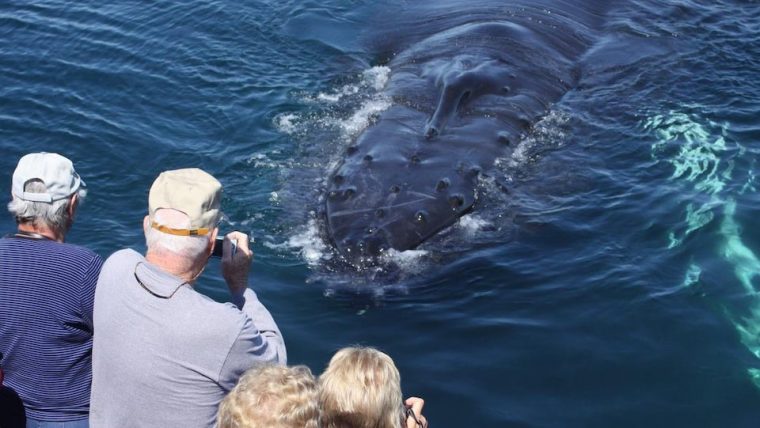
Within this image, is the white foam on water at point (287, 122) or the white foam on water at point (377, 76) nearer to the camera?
the white foam on water at point (287, 122)

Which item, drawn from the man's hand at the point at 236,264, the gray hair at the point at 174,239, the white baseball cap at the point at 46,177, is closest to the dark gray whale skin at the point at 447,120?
the man's hand at the point at 236,264

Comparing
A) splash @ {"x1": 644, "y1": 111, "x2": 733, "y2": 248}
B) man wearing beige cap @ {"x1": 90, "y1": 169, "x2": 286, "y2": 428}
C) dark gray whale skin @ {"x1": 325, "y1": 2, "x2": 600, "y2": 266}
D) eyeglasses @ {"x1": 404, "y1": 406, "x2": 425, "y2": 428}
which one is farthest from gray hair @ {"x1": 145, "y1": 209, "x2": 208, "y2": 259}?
splash @ {"x1": 644, "y1": 111, "x2": 733, "y2": 248}

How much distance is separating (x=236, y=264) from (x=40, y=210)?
1.32 metres

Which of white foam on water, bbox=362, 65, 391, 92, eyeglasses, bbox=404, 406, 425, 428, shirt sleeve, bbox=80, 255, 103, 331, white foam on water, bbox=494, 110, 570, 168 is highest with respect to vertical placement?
shirt sleeve, bbox=80, 255, 103, 331

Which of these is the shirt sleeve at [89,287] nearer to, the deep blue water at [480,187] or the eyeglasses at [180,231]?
the eyeglasses at [180,231]

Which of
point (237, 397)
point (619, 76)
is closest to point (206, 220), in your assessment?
point (237, 397)

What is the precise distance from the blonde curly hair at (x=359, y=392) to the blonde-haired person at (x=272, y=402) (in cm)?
37

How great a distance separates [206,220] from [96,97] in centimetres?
1108

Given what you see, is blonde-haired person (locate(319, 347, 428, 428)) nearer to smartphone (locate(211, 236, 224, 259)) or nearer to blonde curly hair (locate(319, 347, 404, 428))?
blonde curly hair (locate(319, 347, 404, 428))

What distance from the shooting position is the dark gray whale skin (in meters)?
11.2

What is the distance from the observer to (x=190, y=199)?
18.4ft

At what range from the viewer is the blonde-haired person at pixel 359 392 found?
5246 mm

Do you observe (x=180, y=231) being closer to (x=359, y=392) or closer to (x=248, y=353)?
(x=248, y=353)

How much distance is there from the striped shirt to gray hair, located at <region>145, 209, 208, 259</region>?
2.17ft
